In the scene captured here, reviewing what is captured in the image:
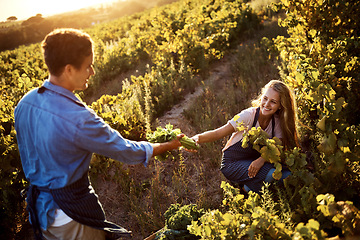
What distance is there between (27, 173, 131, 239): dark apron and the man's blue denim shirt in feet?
0.13

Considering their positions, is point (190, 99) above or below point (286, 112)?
below

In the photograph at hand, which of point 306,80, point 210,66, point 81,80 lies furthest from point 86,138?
point 210,66

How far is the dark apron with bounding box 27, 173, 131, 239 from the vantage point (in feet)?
5.65

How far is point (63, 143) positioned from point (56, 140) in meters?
0.04

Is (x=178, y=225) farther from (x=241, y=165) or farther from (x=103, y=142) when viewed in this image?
(x=103, y=142)

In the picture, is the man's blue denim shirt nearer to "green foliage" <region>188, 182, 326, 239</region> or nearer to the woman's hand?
"green foliage" <region>188, 182, 326, 239</region>

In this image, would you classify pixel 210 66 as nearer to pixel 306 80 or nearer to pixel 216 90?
pixel 216 90

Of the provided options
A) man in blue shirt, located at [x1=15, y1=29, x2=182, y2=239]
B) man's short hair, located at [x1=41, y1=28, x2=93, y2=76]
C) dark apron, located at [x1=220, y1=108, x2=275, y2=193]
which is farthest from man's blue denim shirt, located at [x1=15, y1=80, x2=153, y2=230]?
dark apron, located at [x1=220, y1=108, x2=275, y2=193]

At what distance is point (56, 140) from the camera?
160 centimetres

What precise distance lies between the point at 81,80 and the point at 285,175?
2.24 meters

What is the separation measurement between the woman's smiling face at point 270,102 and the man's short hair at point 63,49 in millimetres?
2112

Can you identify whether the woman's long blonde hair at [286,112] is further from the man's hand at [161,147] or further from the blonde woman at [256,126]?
the man's hand at [161,147]

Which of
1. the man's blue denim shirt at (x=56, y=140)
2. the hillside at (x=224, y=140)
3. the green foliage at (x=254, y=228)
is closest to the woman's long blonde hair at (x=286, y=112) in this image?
the hillside at (x=224, y=140)

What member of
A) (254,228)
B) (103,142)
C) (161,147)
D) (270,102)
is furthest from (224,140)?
(103,142)
